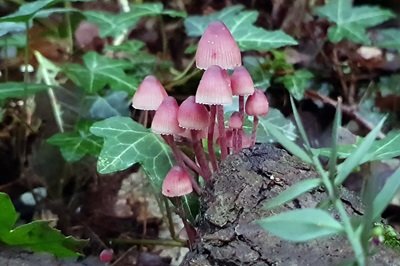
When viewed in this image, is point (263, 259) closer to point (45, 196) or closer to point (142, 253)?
point (142, 253)

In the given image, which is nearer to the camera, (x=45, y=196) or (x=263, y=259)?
(x=263, y=259)

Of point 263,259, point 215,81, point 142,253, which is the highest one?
point 215,81

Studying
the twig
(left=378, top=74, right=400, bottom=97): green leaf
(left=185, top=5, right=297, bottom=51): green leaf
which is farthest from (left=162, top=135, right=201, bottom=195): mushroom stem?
(left=378, top=74, right=400, bottom=97): green leaf

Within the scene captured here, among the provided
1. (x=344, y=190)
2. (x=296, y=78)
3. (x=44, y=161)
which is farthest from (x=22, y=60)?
(x=344, y=190)

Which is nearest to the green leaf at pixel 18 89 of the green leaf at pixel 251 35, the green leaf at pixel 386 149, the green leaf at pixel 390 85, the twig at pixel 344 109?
the green leaf at pixel 251 35

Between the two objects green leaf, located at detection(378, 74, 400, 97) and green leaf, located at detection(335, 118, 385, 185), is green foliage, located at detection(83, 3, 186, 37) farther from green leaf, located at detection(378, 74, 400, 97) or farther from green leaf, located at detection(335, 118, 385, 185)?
green leaf, located at detection(335, 118, 385, 185)

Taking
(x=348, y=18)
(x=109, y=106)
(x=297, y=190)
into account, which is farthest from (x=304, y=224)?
(x=348, y=18)
